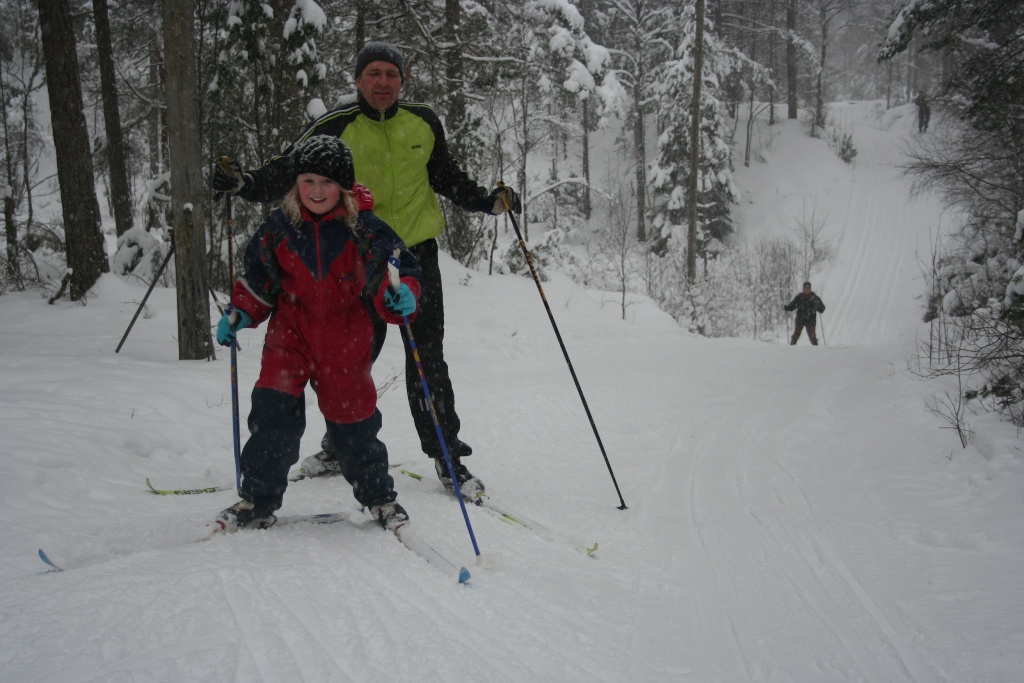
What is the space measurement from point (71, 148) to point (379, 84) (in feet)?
26.7

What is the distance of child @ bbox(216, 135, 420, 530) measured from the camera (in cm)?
276

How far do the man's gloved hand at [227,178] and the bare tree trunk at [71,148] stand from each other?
7701mm

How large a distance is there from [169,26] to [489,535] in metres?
5.78

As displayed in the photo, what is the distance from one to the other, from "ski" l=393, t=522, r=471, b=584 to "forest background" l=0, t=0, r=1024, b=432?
193 centimetres

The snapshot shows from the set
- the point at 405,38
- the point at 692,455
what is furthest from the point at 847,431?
the point at 405,38

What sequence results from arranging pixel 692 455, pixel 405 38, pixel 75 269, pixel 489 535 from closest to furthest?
pixel 489 535, pixel 692 455, pixel 75 269, pixel 405 38

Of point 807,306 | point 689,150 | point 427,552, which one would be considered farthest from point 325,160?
point 689,150

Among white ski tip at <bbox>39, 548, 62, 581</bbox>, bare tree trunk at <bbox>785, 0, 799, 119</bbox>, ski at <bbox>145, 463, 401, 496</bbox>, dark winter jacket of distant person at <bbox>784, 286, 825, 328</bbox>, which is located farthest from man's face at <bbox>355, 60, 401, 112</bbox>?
bare tree trunk at <bbox>785, 0, 799, 119</bbox>

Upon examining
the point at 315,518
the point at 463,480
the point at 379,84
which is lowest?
the point at 463,480

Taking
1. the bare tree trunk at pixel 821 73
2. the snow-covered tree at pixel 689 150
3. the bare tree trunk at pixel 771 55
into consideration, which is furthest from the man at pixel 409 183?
the bare tree trunk at pixel 821 73

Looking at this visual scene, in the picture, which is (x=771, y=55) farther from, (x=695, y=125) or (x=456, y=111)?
(x=456, y=111)

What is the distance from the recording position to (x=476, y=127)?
44.8 feet

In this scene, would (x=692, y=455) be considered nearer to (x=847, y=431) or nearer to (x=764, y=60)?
(x=847, y=431)

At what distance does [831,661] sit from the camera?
7.70 ft
